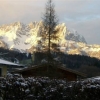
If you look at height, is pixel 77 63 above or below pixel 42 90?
below

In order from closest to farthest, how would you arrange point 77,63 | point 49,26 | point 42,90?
point 42,90
point 49,26
point 77,63

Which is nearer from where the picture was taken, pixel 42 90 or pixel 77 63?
pixel 42 90

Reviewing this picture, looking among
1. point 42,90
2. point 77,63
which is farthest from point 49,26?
point 77,63

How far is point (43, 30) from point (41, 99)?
20.8 meters

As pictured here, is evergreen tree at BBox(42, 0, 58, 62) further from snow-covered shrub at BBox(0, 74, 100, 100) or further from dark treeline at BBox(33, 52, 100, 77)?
snow-covered shrub at BBox(0, 74, 100, 100)

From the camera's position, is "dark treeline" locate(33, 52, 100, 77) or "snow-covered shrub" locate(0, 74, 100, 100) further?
"dark treeline" locate(33, 52, 100, 77)

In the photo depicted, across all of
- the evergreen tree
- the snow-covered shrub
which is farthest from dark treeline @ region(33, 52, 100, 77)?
the snow-covered shrub

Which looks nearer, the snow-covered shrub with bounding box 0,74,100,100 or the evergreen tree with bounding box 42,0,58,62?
the snow-covered shrub with bounding box 0,74,100,100

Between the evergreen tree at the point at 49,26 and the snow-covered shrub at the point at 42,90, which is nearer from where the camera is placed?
the snow-covered shrub at the point at 42,90

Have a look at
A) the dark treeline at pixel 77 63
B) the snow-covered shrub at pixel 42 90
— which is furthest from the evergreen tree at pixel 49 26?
the snow-covered shrub at pixel 42 90

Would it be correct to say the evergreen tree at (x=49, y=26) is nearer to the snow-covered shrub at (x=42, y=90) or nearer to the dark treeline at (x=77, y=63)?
the dark treeline at (x=77, y=63)

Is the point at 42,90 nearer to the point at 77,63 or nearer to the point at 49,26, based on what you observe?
the point at 49,26

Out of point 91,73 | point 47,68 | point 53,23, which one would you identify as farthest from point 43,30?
point 91,73

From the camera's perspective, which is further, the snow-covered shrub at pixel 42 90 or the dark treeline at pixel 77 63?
the dark treeline at pixel 77 63
